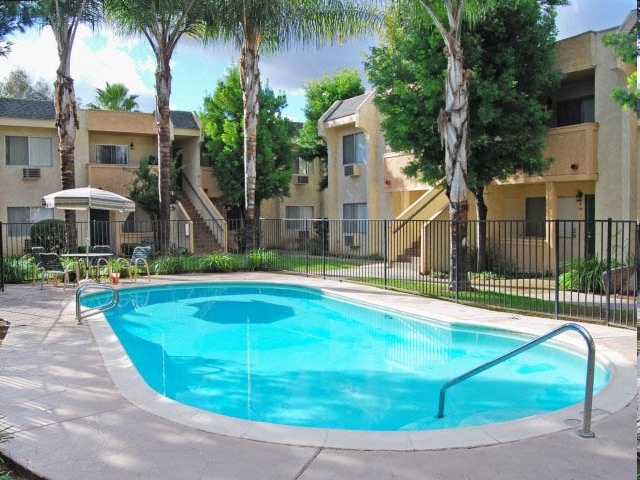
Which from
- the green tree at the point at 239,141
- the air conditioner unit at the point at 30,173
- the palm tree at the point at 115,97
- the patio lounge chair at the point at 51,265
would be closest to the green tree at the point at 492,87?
the patio lounge chair at the point at 51,265

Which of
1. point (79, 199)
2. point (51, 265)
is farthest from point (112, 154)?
point (51, 265)

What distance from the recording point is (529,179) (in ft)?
53.2

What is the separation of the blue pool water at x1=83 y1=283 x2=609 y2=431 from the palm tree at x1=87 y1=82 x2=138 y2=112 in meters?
24.4

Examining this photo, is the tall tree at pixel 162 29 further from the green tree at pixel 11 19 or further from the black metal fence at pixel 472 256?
the green tree at pixel 11 19

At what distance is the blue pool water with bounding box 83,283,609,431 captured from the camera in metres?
6.23

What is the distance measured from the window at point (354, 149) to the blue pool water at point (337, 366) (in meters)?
12.4

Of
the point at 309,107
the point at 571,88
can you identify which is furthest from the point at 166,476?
the point at 309,107

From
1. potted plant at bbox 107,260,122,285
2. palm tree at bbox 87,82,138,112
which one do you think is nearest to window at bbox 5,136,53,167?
potted plant at bbox 107,260,122,285

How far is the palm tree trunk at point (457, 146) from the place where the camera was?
40.6ft

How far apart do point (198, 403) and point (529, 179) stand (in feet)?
42.2

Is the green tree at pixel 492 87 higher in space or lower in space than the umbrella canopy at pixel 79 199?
higher

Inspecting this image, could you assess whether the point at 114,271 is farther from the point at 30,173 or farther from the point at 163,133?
the point at 30,173

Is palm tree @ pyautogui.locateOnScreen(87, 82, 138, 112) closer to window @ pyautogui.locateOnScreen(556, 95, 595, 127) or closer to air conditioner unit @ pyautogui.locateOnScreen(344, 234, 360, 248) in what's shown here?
air conditioner unit @ pyautogui.locateOnScreen(344, 234, 360, 248)

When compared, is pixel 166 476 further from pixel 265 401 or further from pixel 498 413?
pixel 498 413
